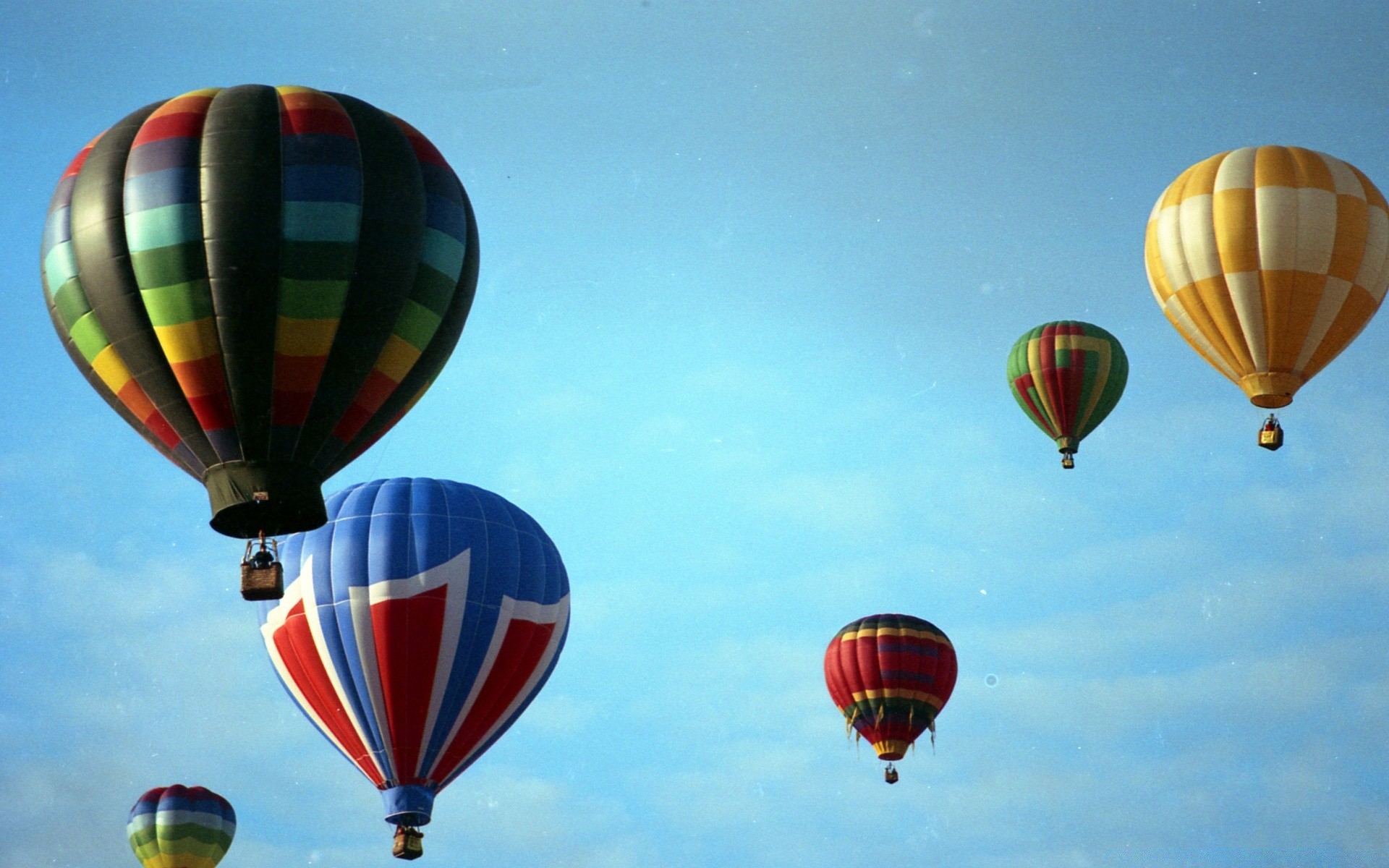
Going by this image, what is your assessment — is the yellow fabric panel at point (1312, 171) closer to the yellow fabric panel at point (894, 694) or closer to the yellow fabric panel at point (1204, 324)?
the yellow fabric panel at point (1204, 324)

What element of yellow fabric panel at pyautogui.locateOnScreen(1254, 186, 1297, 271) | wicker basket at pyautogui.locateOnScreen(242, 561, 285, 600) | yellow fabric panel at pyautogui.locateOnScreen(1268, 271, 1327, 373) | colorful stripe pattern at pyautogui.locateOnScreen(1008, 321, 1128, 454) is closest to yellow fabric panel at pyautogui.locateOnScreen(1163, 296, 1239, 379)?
yellow fabric panel at pyautogui.locateOnScreen(1268, 271, 1327, 373)

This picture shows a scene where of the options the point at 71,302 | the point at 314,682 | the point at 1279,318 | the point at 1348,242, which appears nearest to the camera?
the point at 71,302

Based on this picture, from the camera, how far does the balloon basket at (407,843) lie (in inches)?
1352

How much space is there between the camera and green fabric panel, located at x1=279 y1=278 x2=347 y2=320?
1067 inches

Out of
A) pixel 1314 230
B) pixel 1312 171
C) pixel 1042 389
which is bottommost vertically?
pixel 1314 230

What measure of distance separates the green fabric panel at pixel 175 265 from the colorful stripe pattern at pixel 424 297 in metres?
2.37

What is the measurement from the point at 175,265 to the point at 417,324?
296 centimetres

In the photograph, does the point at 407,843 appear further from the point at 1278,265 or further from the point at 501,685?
the point at 1278,265

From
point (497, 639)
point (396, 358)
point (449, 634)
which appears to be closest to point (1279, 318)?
point (497, 639)

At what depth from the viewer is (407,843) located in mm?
34438

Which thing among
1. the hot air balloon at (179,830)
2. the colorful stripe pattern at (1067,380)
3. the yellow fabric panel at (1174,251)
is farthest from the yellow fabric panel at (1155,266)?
the hot air balloon at (179,830)

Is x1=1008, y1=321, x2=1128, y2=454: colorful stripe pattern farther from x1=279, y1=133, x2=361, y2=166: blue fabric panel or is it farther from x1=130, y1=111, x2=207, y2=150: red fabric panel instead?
x1=130, y1=111, x2=207, y2=150: red fabric panel

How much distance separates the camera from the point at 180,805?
152 ft

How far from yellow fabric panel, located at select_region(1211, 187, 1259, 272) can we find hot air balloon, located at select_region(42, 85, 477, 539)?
14119 mm
